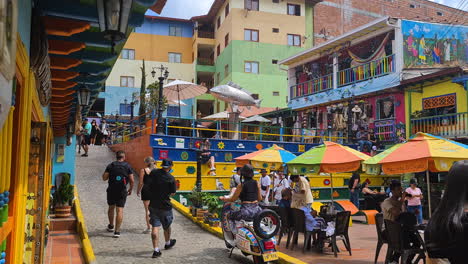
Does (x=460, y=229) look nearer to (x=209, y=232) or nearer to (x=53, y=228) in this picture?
(x=209, y=232)

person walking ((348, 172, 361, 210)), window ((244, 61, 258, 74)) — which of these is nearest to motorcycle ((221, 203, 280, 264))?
person walking ((348, 172, 361, 210))

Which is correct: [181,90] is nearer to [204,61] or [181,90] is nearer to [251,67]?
[251,67]

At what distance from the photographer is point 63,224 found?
388 inches

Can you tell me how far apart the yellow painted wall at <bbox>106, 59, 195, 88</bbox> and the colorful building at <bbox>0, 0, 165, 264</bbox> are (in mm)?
34349

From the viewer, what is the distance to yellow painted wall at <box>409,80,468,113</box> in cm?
1781

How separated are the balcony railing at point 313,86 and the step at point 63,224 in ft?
60.0

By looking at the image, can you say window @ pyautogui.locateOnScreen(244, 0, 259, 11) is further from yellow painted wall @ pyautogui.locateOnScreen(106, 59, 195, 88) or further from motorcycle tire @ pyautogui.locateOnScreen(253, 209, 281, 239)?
motorcycle tire @ pyautogui.locateOnScreen(253, 209, 281, 239)

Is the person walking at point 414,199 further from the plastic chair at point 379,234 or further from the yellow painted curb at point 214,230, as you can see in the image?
the yellow painted curb at point 214,230

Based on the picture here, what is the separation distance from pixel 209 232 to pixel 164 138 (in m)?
6.42

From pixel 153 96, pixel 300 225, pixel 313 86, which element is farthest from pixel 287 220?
pixel 153 96

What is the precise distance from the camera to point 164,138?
52.1ft

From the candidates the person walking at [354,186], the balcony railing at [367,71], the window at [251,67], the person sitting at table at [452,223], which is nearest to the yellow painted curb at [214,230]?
the person sitting at table at [452,223]

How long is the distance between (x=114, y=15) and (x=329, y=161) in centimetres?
682

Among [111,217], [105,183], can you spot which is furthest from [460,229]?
[105,183]
